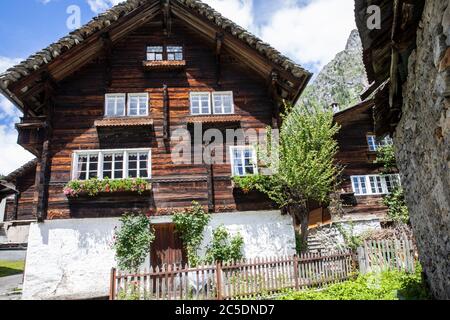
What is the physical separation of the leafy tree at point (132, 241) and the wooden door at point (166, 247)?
473 millimetres

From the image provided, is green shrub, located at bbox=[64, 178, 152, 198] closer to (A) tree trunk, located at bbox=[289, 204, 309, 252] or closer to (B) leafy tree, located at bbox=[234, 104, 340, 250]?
(B) leafy tree, located at bbox=[234, 104, 340, 250]

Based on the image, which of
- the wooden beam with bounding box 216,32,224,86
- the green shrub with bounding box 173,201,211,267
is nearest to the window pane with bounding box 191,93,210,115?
the wooden beam with bounding box 216,32,224,86

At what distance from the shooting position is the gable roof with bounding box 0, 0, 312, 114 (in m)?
13.0

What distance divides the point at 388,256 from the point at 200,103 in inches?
358

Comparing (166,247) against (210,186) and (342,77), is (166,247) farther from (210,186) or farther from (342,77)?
(342,77)

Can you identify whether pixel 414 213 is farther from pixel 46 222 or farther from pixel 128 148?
pixel 46 222

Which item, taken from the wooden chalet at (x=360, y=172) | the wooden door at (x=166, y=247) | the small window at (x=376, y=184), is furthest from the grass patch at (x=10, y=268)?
the small window at (x=376, y=184)

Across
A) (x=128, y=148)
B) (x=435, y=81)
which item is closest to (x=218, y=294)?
(x=128, y=148)

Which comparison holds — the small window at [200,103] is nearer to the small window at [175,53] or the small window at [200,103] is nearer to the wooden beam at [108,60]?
the small window at [175,53]

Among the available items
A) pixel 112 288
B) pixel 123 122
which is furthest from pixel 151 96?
pixel 112 288

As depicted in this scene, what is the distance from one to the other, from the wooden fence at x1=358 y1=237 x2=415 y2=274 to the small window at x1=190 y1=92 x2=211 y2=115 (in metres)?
8.00

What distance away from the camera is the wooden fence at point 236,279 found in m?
10.1

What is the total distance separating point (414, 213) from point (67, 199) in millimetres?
11298

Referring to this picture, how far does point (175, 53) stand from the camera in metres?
15.8
